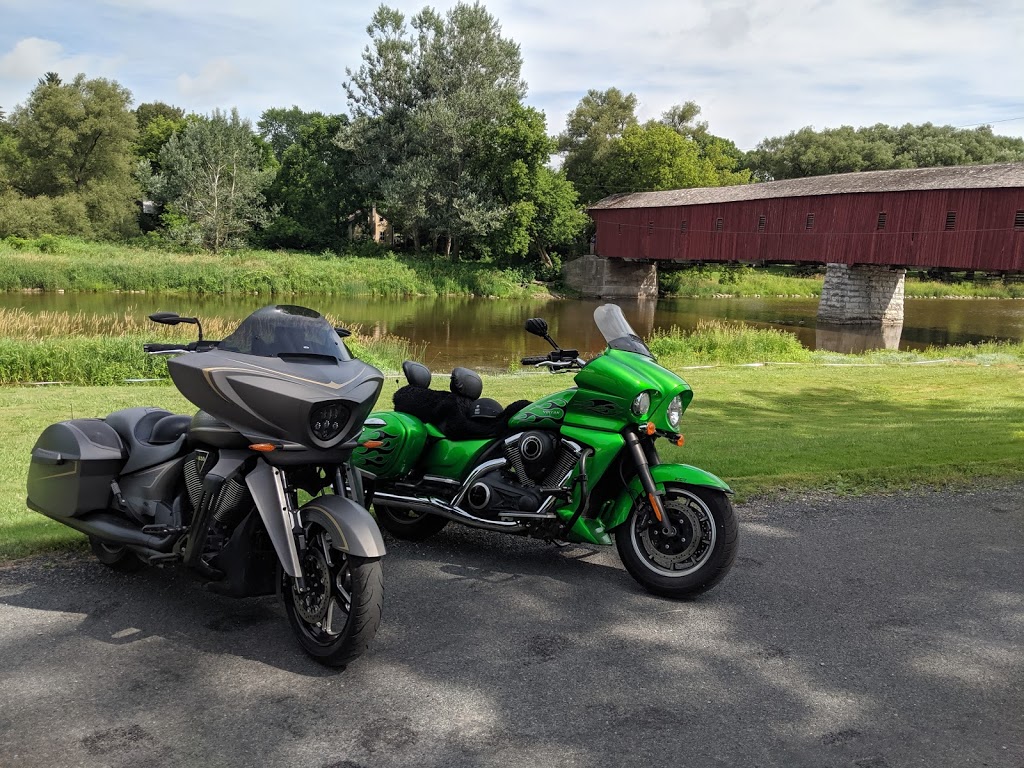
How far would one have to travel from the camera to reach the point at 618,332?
5.23 meters

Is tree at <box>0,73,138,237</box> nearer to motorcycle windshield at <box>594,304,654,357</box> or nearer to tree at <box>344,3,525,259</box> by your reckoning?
tree at <box>344,3,525,259</box>

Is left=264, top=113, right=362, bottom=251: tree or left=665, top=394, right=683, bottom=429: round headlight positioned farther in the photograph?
left=264, top=113, right=362, bottom=251: tree

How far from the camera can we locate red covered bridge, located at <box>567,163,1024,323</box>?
37438mm

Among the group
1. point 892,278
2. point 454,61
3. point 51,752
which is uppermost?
point 454,61

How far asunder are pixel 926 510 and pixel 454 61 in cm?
6038

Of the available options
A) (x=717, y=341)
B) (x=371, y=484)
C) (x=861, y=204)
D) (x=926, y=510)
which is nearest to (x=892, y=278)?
(x=861, y=204)

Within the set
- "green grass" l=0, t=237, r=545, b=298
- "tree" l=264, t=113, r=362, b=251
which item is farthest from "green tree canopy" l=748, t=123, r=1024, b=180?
"tree" l=264, t=113, r=362, b=251

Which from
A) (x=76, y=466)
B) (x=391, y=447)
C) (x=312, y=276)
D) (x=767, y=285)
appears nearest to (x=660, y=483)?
(x=391, y=447)

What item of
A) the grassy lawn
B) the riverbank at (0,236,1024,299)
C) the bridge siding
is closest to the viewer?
the grassy lawn

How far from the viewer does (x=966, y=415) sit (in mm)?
11359

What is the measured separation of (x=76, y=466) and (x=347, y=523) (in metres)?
1.78

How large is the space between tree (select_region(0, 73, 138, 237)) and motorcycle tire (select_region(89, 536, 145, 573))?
6267 cm

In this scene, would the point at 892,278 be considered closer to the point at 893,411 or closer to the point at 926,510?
the point at 893,411

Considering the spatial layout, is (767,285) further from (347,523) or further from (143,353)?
(347,523)
